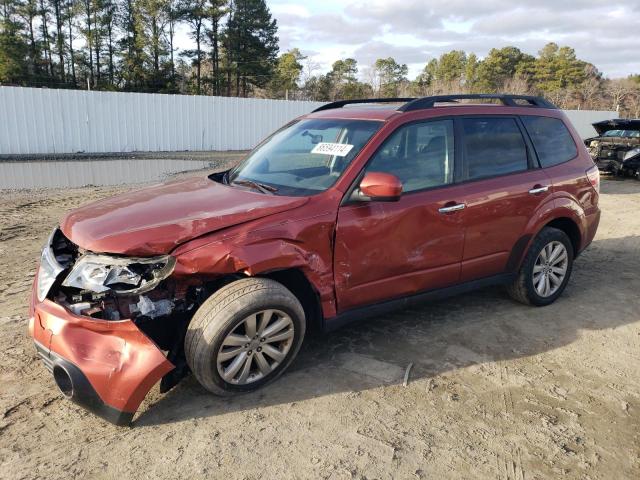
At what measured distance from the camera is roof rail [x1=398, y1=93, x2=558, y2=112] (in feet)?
12.8

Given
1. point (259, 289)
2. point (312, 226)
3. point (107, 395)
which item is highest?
point (312, 226)

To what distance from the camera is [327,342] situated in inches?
157

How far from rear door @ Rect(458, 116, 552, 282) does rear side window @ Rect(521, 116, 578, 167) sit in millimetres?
122

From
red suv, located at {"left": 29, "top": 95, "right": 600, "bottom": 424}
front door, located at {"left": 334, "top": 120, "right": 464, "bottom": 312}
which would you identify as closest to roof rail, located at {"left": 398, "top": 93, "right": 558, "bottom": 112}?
red suv, located at {"left": 29, "top": 95, "right": 600, "bottom": 424}

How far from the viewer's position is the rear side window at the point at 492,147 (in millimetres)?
4090

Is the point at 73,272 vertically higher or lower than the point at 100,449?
higher

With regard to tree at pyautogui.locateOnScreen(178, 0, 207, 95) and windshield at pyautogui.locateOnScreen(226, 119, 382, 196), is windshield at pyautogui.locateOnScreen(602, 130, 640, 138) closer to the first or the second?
windshield at pyautogui.locateOnScreen(226, 119, 382, 196)

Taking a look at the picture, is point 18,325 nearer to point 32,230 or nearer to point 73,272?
point 73,272

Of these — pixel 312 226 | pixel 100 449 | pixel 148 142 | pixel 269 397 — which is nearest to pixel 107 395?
pixel 100 449

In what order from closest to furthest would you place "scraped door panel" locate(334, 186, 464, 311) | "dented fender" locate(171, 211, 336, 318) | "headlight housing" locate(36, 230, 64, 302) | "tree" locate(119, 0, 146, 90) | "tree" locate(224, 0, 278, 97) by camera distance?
"dented fender" locate(171, 211, 336, 318) < "headlight housing" locate(36, 230, 64, 302) < "scraped door panel" locate(334, 186, 464, 311) < "tree" locate(119, 0, 146, 90) < "tree" locate(224, 0, 278, 97)

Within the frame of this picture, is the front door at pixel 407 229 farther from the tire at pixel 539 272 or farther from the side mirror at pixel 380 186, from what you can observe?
the tire at pixel 539 272

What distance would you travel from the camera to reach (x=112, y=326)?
2.79 m

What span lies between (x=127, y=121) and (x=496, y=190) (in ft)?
56.8

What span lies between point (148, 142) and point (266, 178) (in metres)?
16.9
